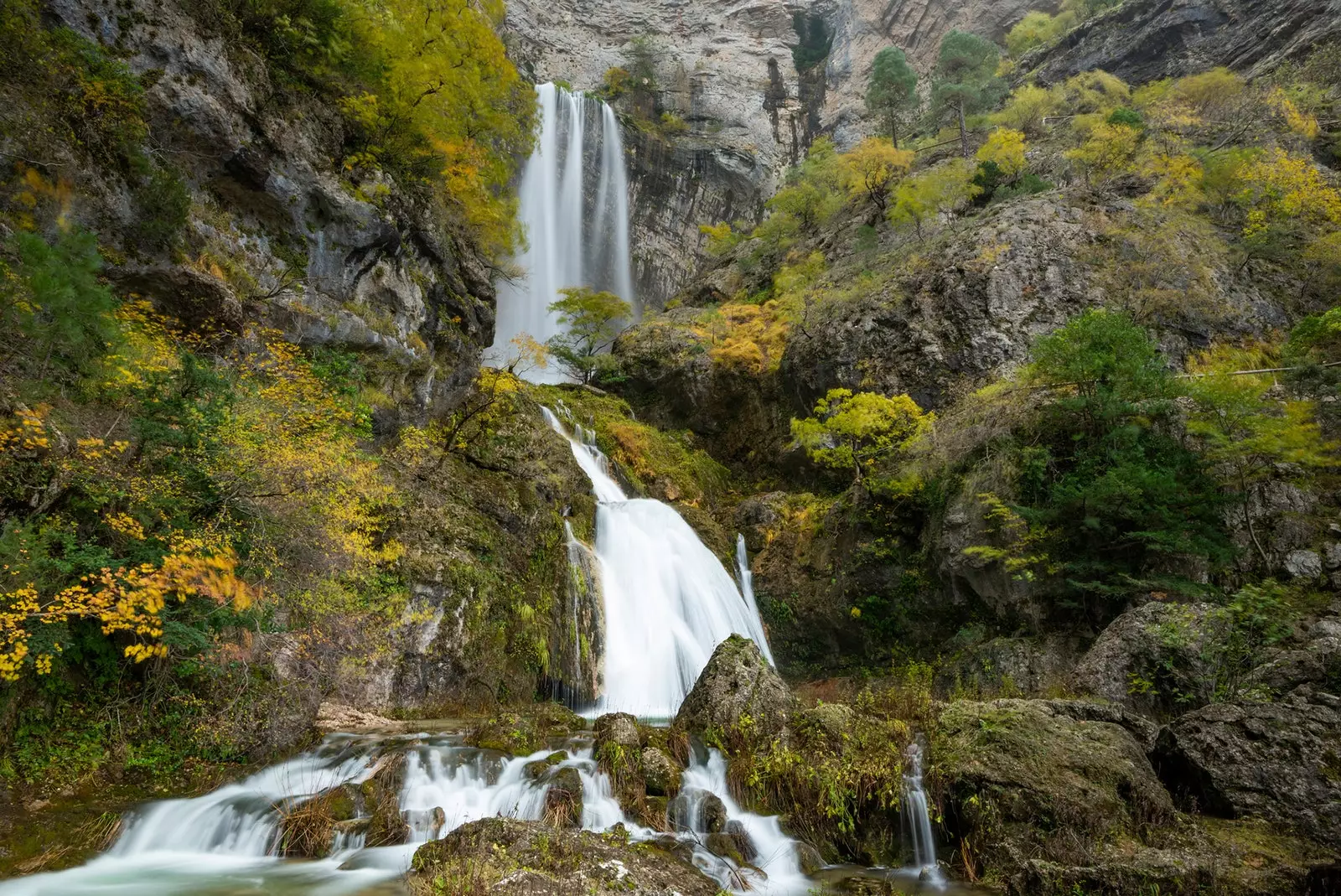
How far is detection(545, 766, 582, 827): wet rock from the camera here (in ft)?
20.4

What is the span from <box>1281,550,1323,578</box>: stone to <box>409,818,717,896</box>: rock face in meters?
10.7

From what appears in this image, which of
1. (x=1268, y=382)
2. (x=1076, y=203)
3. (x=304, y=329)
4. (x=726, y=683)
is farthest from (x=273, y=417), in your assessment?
(x=1076, y=203)

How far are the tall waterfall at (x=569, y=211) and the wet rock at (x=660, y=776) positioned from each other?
26.0 meters

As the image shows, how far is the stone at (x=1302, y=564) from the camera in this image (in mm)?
9938

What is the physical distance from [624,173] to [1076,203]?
2463cm

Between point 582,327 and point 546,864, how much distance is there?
78.5ft

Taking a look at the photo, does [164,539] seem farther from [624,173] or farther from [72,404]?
[624,173]

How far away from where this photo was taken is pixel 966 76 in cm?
3578

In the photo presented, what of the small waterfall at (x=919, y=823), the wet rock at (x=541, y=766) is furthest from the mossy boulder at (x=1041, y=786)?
the wet rock at (x=541, y=766)

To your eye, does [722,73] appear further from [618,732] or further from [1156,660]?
[618,732]

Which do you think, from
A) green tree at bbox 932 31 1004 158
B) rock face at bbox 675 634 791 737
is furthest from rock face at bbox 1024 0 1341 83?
rock face at bbox 675 634 791 737

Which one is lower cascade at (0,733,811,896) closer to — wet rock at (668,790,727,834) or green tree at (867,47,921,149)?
A: wet rock at (668,790,727,834)

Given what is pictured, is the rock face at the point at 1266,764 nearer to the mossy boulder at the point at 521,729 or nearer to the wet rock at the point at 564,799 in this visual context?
the wet rock at the point at 564,799

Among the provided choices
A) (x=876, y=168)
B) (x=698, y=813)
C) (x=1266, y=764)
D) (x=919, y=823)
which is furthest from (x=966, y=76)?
(x=698, y=813)
